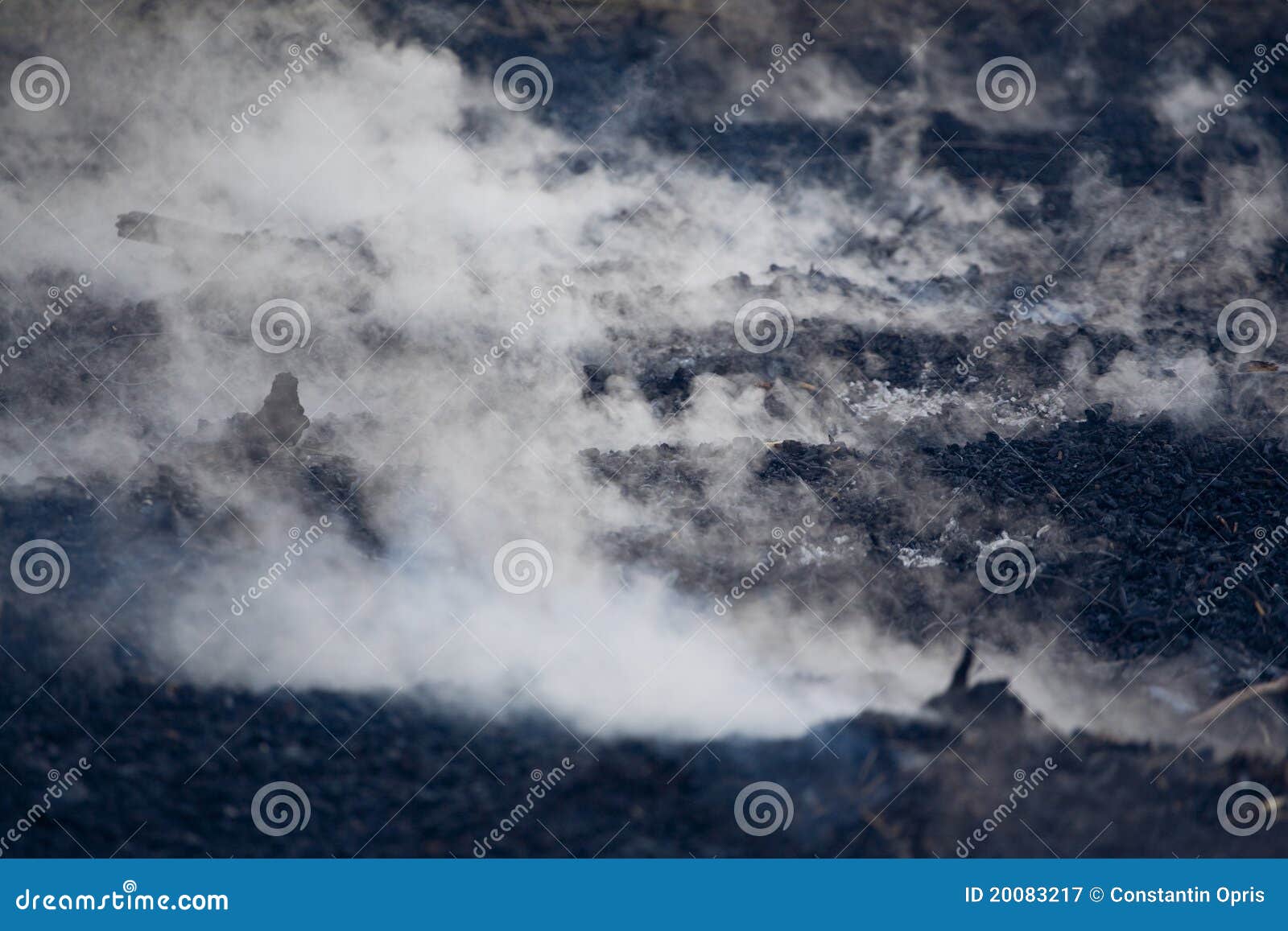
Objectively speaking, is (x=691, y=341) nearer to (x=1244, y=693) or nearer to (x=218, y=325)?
(x=218, y=325)

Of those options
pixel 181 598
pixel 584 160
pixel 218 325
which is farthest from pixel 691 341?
pixel 181 598

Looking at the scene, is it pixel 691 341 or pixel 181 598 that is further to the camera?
pixel 691 341

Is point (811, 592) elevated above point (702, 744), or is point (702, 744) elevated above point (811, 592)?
point (811, 592)

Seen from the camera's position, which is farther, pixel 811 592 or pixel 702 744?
pixel 811 592

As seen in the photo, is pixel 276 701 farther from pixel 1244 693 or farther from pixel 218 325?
pixel 1244 693

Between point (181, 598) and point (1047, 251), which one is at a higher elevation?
point (1047, 251)

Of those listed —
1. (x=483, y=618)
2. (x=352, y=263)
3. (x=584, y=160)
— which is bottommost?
(x=483, y=618)

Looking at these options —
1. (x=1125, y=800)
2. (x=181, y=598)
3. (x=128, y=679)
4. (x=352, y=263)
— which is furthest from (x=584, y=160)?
(x=1125, y=800)
